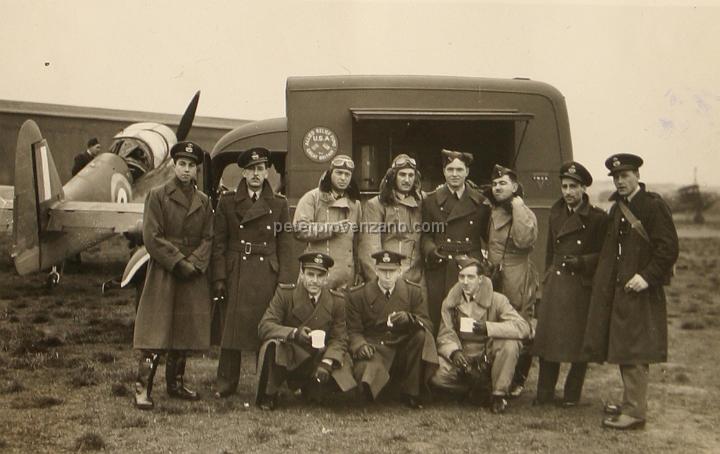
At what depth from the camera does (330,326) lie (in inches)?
174

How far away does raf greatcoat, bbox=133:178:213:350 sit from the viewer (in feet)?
14.4

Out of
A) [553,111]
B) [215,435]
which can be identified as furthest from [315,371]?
[553,111]

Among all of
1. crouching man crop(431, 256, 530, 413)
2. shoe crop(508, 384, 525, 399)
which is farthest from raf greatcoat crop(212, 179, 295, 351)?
shoe crop(508, 384, 525, 399)

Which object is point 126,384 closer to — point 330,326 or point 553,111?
point 330,326

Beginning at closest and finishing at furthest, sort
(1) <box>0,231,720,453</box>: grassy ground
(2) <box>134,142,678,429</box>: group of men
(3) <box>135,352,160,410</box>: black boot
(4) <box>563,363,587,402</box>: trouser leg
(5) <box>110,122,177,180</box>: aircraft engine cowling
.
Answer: (1) <box>0,231,720,453</box>: grassy ground → (2) <box>134,142,678,429</box>: group of men → (3) <box>135,352,160,410</box>: black boot → (4) <box>563,363,587,402</box>: trouser leg → (5) <box>110,122,177,180</box>: aircraft engine cowling

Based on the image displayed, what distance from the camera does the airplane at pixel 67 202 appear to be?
7.38 meters

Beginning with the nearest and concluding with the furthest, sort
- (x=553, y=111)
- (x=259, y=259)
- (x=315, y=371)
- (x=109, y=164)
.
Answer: (x=315, y=371), (x=259, y=259), (x=553, y=111), (x=109, y=164)

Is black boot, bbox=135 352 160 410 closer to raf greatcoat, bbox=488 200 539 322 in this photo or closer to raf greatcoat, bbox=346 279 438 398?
raf greatcoat, bbox=346 279 438 398

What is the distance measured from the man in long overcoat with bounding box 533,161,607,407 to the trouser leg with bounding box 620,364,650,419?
14.0 inches

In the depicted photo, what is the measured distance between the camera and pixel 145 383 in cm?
436

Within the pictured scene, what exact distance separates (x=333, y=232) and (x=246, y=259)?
23.5 inches

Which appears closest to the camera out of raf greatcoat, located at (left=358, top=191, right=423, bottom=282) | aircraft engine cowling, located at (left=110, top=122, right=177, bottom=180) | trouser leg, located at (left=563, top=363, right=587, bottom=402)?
trouser leg, located at (left=563, top=363, right=587, bottom=402)

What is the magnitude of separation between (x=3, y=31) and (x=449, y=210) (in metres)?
3.22

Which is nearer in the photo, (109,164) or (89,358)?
(89,358)
